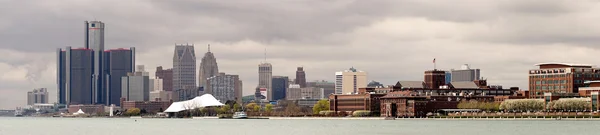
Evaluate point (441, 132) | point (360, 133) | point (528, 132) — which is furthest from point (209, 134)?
point (528, 132)

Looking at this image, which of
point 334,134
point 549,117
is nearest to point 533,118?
point 549,117

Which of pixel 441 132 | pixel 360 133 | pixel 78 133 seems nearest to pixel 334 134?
pixel 360 133

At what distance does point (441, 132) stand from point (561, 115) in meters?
68.4

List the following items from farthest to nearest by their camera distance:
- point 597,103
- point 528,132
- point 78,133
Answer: point 597,103 < point 78,133 < point 528,132

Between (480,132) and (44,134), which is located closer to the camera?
(480,132)

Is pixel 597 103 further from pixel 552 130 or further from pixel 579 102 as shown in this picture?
pixel 552 130

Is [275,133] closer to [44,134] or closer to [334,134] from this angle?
[334,134]

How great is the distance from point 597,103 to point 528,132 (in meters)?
68.3

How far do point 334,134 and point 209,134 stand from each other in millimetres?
14826

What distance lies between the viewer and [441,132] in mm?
133125

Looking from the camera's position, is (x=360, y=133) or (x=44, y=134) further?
(x=44, y=134)

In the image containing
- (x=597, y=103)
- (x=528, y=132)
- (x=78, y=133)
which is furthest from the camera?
A: (x=597, y=103)

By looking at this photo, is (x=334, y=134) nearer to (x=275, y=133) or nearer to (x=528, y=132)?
(x=275, y=133)

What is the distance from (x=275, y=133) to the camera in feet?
452
